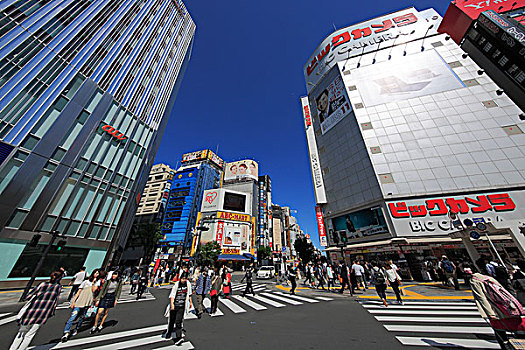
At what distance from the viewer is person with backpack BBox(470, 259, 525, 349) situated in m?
3.47

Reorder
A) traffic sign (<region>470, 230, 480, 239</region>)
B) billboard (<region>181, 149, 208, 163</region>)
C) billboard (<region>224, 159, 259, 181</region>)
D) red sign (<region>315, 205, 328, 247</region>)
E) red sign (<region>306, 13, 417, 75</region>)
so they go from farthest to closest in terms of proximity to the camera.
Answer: billboard (<region>181, 149, 208, 163</region>) < billboard (<region>224, 159, 259, 181</region>) < red sign (<region>306, 13, 417, 75</region>) < red sign (<region>315, 205, 328, 247</region>) < traffic sign (<region>470, 230, 480, 239</region>)

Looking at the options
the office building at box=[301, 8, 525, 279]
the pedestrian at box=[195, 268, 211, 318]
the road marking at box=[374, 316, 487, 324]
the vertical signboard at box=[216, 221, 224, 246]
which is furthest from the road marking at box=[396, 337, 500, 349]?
the vertical signboard at box=[216, 221, 224, 246]

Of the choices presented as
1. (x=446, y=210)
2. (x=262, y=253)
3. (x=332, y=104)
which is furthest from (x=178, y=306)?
(x=262, y=253)

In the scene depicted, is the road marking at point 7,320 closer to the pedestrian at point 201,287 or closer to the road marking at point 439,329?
the pedestrian at point 201,287

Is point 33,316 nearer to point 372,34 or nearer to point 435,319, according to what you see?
point 435,319

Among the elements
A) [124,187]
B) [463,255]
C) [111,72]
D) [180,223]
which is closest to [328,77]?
[463,255]

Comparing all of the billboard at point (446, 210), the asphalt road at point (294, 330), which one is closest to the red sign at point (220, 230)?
the billboard at point (446, 210)

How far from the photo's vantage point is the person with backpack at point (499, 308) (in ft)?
11.4

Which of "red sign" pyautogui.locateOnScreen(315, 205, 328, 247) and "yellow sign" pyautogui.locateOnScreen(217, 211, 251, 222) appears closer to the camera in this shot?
"red sign" pyautogui.locateOnScreen(315, 205, 328, 247)

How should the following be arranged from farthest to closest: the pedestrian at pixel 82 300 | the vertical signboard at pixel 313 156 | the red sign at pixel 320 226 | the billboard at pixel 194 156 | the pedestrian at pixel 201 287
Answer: the billboard at pixel 194 156 → the vertical signboard at pixel 313 156 → the red sign at pixel 320 226 → the pedestrian at pixel 201 287 → the pedestrian at pixel 82 300

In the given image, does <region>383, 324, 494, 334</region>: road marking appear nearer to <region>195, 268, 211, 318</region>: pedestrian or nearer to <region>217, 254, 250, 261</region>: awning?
<region>195, 268, 211, 318</region>: pedestrian

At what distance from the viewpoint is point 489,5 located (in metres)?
21.3

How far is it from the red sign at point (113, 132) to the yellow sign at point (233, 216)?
3392 cm

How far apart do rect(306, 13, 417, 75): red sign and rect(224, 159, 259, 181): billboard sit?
43879mm
